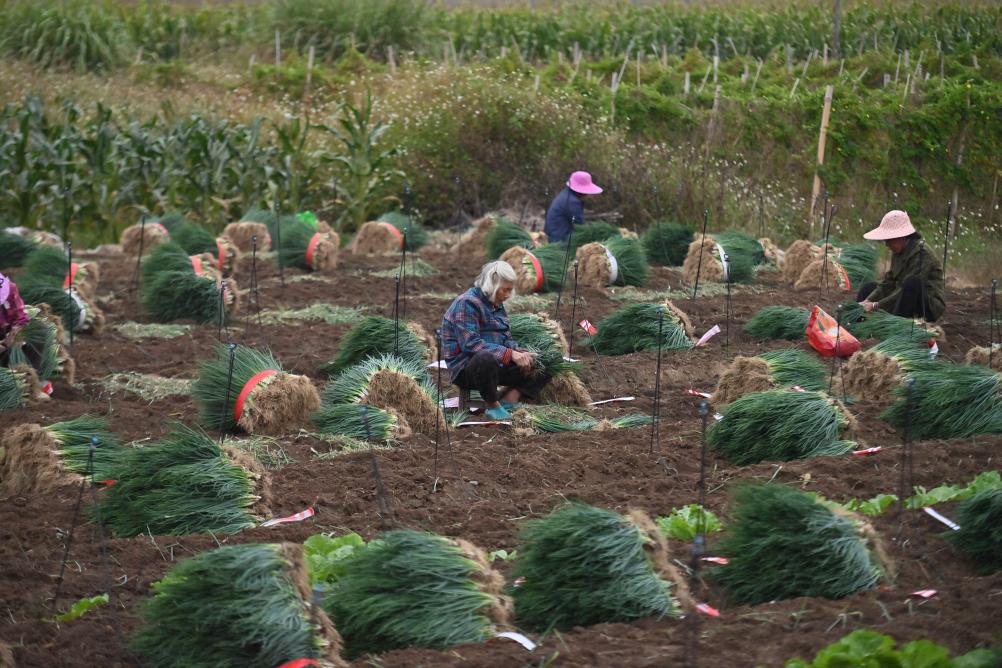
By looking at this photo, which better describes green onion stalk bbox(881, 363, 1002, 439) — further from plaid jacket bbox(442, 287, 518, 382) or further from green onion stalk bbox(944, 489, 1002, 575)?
plaid jacket bbox(442, 287, 518, 382)

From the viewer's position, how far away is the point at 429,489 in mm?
6539

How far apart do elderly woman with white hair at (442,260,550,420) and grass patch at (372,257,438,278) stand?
5.26 meters

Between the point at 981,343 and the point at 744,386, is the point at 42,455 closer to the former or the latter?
the point at 744,386

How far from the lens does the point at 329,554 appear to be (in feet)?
17.6

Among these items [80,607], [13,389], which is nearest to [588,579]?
[80,607]

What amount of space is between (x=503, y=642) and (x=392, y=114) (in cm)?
1604

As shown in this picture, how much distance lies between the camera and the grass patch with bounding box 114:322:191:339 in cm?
1105

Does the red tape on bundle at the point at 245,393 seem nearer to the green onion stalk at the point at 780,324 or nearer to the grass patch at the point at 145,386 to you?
the grass patch at the point at 145,386

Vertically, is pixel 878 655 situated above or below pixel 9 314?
above

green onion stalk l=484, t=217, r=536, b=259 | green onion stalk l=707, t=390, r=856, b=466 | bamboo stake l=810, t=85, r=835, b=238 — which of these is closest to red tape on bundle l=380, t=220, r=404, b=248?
green onion stalk l=484, t=217, r=536, b=259

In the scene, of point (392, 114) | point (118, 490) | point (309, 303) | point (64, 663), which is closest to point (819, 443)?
point (118, 490)

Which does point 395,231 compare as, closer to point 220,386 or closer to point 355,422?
point 220,386

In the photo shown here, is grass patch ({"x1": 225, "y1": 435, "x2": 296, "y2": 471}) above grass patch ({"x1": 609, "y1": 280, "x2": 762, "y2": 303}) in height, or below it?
above

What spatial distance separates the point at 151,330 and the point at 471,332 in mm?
4044
